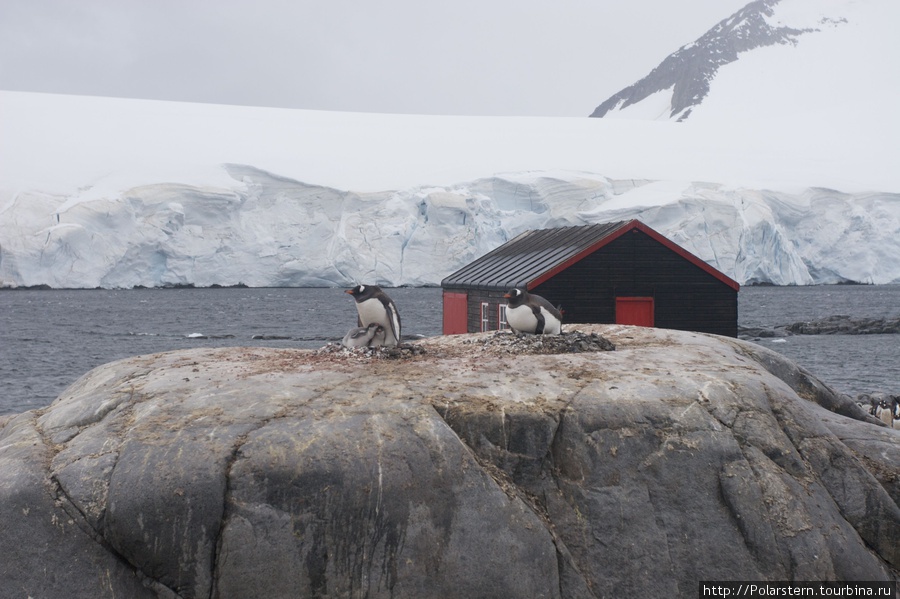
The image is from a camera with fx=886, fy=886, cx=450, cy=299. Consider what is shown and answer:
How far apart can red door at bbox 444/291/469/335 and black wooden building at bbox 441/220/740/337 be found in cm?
56

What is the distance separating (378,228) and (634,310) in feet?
130

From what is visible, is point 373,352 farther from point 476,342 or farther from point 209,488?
point 209,488

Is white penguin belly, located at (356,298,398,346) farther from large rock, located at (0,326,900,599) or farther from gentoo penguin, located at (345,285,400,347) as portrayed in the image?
large rock, located at (0,326,900,599)

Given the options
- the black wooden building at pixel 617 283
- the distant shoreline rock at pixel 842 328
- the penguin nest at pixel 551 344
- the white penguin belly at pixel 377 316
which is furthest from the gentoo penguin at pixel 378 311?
the distant shoreline rock at pixel 842 328

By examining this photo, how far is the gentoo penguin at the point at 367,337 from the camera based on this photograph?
977 cm

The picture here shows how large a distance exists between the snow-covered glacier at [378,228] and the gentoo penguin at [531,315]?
152 feet

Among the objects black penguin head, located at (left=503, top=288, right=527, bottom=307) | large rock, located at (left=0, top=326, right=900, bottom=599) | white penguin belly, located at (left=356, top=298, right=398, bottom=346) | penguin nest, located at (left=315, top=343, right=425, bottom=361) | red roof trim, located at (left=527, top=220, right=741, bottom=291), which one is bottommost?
large rock, located at (left=0, top=326, right=900, bottom=599)

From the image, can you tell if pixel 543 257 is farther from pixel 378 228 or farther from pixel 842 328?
pixel 378 228

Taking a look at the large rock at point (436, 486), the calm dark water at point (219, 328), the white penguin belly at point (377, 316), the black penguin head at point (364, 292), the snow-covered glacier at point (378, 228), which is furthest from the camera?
the snow-covered glacier at point (378, 228)

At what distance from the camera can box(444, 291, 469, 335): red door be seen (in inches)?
851

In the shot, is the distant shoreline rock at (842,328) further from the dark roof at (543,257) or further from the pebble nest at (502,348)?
the pebble nest at (502,348)

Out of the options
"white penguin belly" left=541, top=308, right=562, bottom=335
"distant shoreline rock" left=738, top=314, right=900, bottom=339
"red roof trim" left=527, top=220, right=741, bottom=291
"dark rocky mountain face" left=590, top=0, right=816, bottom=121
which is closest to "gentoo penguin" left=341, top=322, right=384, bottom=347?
"white penguin belly" left=541, top=308, right=562, bottom=335

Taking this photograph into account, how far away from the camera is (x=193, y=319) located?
52.0m

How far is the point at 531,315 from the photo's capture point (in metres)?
10.4
